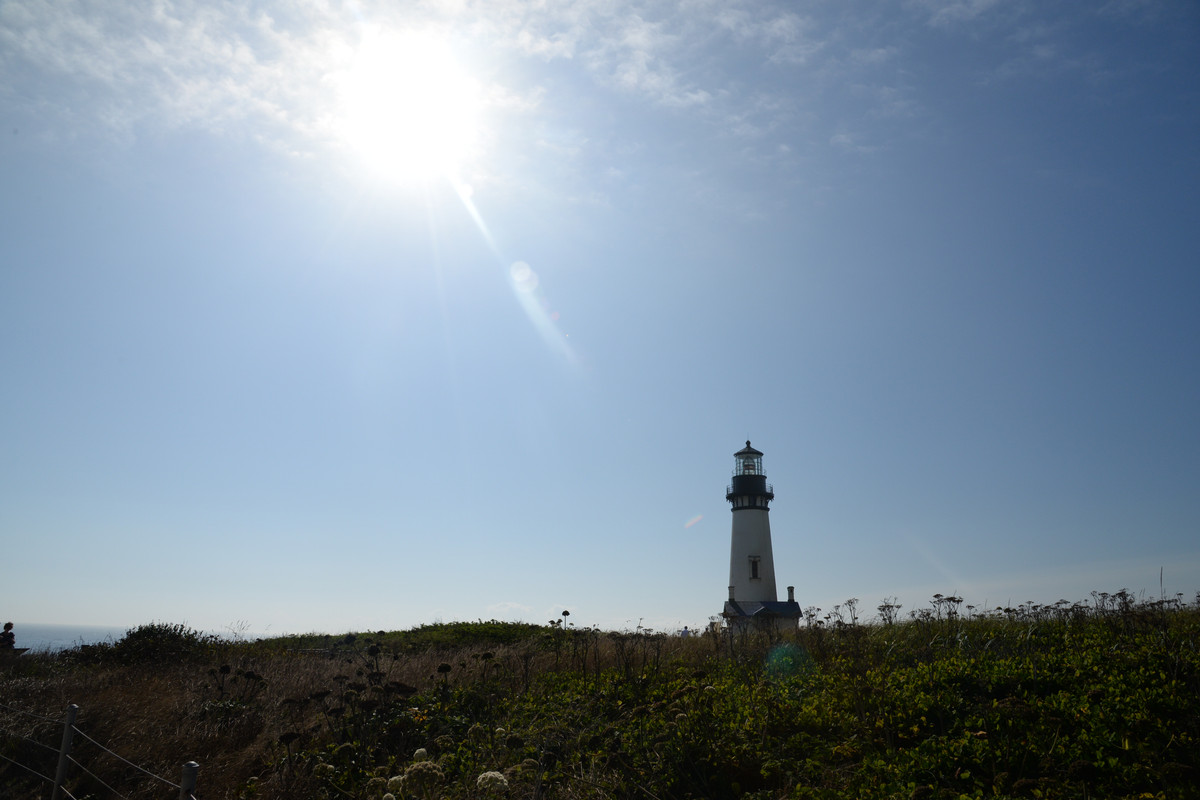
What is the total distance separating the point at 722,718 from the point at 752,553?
29.9 metres

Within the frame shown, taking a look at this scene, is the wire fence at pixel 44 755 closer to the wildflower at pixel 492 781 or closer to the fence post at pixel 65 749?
the fence post at pixel 65 749

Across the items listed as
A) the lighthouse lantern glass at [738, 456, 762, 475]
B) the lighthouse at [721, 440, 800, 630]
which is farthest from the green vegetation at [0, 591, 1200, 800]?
the lighthouse lantern glass at [738, 456, 762, 475]

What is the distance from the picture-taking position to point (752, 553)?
35312mm

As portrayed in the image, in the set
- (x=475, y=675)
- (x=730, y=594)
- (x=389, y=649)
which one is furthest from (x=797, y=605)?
(x=475, y=675)

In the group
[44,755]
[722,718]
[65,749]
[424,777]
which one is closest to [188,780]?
[424,777]

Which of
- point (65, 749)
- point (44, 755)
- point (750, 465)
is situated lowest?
point (44, 755)

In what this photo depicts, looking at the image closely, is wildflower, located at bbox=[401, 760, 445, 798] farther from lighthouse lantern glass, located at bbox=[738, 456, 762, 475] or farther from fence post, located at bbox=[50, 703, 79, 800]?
lighthouse lantern glass, located at bbox=[738, 456, 762, 475]

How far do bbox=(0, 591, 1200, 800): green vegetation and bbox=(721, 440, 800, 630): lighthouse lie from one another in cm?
2346

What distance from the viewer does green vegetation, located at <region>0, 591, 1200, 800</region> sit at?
4949mm

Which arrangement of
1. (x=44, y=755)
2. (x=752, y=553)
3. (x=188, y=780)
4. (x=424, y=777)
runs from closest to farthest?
1. (x=188, y=780)
2. (x=424, y=777)
3. (x=44, y=755)
4. (x=752, y=553)

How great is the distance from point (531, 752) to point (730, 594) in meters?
30.1

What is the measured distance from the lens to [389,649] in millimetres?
15328

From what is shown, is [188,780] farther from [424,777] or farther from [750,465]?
[750,465]

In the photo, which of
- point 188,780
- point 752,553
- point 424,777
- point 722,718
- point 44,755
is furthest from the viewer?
point 752,553
